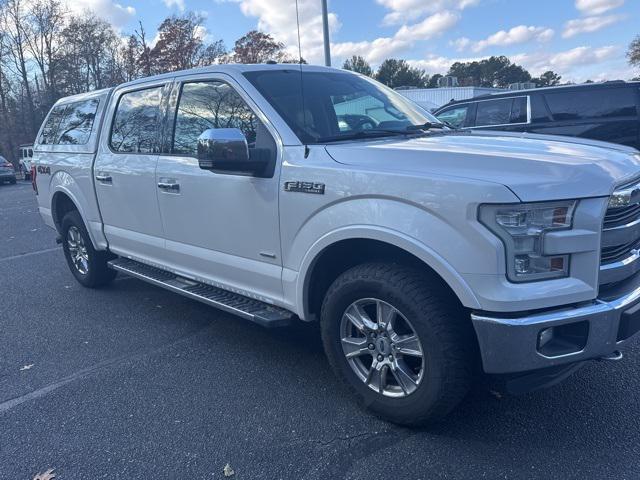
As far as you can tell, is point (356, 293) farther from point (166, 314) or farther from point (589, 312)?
point (166, 314)

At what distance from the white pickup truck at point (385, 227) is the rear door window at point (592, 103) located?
520 centimetres

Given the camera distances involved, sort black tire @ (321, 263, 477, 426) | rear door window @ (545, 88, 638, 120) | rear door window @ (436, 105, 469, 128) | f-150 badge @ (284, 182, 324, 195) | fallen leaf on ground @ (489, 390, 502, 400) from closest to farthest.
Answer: black tire @ (321, 263, 477, 426), f-150 badge @ (284, 182, 324, 195), fallen leaf on ground @ (489, 390, 502, 400), rear door window @ (545, 88, 638, 120), rear door window @ (436, 105, 469, 128)

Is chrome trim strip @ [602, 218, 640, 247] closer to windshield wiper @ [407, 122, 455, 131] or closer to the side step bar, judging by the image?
windshield wiper @ [407, 122, 455, 131]

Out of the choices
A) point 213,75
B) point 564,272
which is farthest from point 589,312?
point 213,75

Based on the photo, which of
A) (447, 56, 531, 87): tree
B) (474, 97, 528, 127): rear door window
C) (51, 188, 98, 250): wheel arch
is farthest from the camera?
(447, 56, 531, 87): tree

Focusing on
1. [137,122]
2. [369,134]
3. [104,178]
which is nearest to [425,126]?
[369,134]

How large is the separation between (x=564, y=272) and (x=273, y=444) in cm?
172

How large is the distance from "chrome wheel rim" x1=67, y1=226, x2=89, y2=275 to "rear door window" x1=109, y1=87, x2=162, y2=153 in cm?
141

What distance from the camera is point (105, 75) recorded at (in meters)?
47.9

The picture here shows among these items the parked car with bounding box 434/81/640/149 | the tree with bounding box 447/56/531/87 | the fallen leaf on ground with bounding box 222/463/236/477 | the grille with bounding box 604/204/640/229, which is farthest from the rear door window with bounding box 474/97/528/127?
the tree with bounding box 447/56/531/87

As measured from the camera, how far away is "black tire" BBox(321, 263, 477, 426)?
8.53 feet

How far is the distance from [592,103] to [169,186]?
694cm

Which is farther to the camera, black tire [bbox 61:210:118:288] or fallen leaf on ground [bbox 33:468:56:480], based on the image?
black tire [bbox 61:210:118:288]

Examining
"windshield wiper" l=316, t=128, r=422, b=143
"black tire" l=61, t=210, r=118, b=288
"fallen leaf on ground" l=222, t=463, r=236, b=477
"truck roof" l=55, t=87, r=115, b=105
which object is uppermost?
"truck roof" l=55, t=87, r=115, b=105
